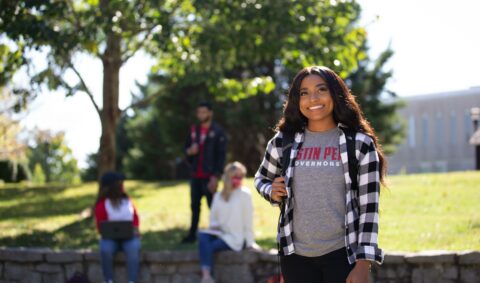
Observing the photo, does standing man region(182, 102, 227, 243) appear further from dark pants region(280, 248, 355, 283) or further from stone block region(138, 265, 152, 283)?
dark pants region(280, 248, 355, 283)

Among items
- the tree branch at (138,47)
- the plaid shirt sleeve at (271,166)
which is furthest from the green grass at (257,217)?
the plaid shirt sleeve at (271,166)

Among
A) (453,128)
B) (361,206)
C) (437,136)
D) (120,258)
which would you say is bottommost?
(120,258)

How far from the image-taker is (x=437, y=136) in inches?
1901

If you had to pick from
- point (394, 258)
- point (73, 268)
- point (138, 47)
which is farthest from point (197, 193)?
point (138, 47)

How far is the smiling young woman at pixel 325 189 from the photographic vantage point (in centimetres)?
348

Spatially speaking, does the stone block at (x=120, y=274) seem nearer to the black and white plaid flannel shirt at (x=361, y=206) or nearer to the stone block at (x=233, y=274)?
the stone block at (x=233, y=274)

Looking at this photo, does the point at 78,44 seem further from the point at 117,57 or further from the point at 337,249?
the point at 337,249

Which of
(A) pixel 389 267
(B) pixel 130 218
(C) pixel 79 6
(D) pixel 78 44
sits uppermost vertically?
(C) pixel 79 6

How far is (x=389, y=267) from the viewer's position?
743 centimetres

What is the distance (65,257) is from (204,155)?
215 cm

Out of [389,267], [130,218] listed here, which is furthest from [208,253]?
[389,267]

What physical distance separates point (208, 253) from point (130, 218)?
3.51 ft

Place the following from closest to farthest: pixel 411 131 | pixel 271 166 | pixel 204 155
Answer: pixel 271 166 → pixel 204 155 → pixel 411 131

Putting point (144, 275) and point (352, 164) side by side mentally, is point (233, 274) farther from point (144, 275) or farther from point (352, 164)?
point (352, 164)
